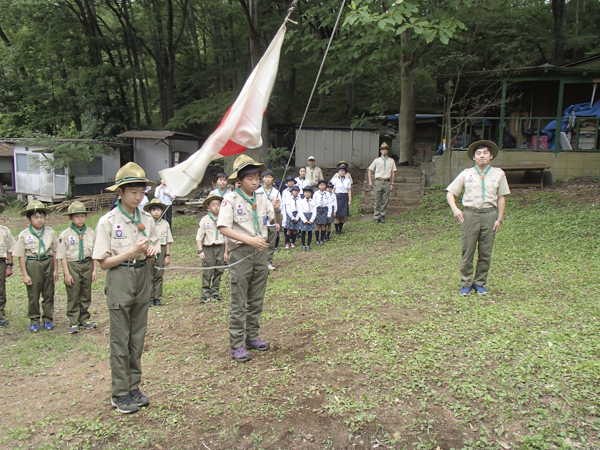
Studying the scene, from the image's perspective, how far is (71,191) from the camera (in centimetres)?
2161

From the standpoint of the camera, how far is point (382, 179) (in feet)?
42.3

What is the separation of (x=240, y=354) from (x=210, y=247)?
3.11 metres

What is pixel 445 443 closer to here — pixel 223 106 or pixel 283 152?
pixel 283 152

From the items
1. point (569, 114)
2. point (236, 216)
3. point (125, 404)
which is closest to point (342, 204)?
point (236, 216)

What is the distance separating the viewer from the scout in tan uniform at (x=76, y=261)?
22.3ft

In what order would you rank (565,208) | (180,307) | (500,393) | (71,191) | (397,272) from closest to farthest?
(500,393) < (180,307) < (397,272) < (565,208) < (71,191)

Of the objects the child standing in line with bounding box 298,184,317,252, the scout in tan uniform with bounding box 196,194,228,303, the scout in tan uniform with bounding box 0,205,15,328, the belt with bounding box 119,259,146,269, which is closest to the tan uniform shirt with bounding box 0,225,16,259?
the scout in tan uniform with bounding box 0,205,15,328

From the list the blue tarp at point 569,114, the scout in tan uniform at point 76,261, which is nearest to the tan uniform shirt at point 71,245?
the scout in tan uniform at point 76,261

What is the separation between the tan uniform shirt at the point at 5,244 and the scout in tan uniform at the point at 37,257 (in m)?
0.24

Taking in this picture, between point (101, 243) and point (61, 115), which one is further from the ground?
point (61, 115)

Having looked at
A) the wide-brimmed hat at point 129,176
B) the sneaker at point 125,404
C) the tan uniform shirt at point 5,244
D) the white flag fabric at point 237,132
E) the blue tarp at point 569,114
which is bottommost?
the sneaker at point 125,404

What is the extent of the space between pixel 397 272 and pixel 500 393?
14.4 feet

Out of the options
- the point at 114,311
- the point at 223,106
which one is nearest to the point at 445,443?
the point at 114,311

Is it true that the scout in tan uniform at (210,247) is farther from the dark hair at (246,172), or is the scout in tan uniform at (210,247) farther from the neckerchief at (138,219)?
the neckerchief at (138,219)
